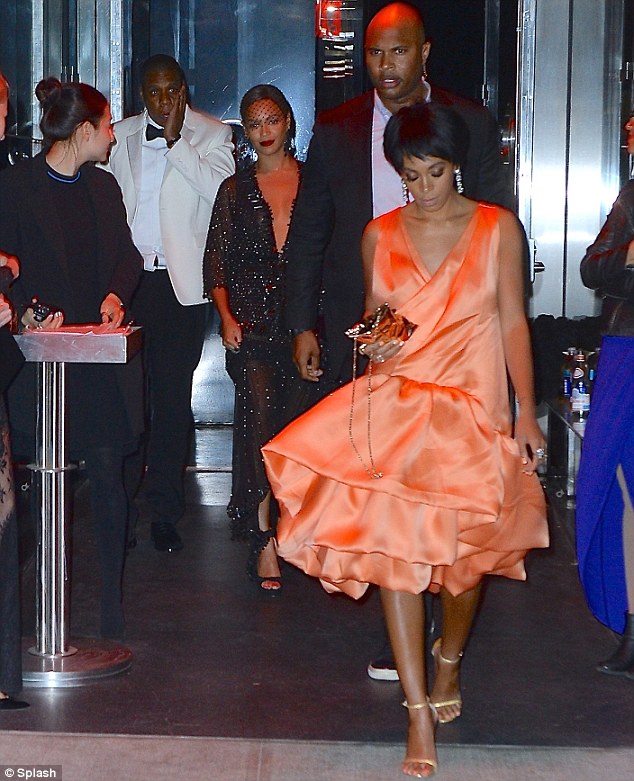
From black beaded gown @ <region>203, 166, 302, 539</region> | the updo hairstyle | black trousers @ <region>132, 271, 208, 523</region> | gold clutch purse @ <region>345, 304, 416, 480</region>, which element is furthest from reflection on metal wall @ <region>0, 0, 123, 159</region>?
gold clutch purse @ <region>345, 304, 416, 480</region>

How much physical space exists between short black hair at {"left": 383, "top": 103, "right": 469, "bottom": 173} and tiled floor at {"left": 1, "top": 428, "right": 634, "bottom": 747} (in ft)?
4.71

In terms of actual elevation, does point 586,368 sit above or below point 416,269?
below

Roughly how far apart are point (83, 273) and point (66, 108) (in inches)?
18.8

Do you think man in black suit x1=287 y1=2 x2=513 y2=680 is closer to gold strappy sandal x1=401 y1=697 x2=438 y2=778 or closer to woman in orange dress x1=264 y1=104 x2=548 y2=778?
woman in orange dress x1=264 y1=104 x2=548 y2=778

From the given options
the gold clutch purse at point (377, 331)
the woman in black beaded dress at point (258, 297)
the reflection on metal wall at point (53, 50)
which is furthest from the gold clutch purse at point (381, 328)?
the reflection on metal wall at point (53, 50)

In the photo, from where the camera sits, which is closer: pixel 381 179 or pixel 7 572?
pixel 7 572

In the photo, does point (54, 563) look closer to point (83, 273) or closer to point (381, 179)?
point (83, 273)

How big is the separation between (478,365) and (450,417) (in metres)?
0.18

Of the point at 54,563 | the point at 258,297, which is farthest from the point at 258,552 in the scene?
the point at 54,563

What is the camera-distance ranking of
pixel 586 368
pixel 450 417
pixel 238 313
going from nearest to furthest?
pixel 450 417, pixel 238 313, pixel 586 368

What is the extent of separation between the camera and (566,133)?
6.63 meters

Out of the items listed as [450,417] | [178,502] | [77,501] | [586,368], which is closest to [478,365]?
[450,417]

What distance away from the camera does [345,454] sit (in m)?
3.19

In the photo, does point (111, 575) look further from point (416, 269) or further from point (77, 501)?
point (77, 501)
